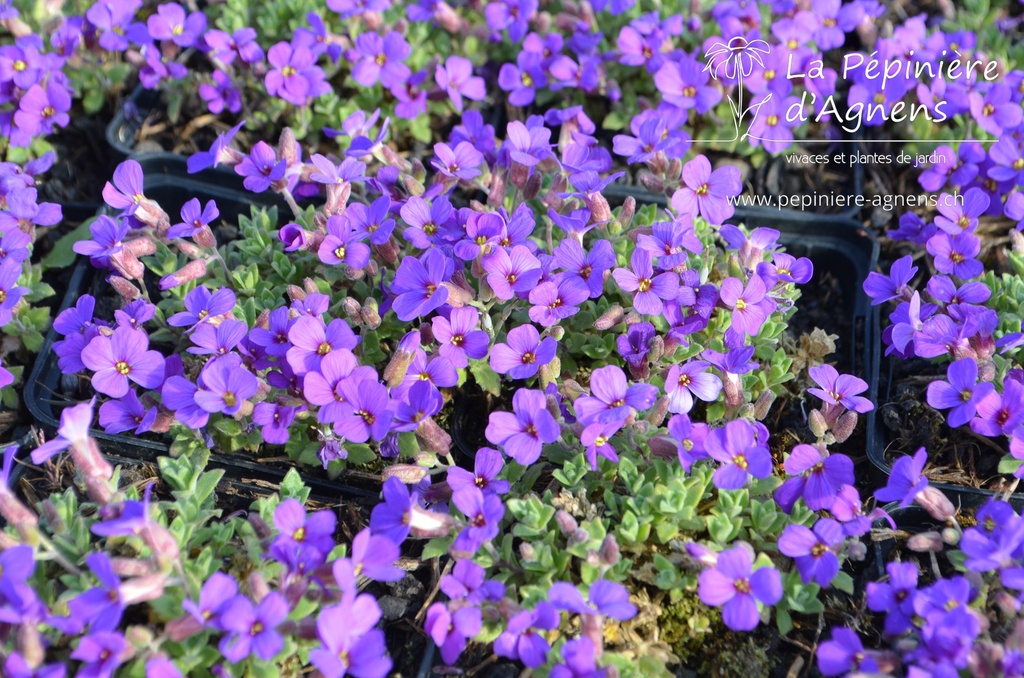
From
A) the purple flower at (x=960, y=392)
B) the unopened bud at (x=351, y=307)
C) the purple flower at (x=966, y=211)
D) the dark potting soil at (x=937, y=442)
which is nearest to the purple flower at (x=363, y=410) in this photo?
the unopened bud at (x=351, y=307)

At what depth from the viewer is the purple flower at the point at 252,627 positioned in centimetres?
185

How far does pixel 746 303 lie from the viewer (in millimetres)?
2473

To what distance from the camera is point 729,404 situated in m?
2.46

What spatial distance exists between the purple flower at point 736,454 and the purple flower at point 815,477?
0.28 ft

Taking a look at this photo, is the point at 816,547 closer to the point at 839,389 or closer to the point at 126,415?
the point at 839,389

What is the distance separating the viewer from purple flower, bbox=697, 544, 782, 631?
202 centimetres

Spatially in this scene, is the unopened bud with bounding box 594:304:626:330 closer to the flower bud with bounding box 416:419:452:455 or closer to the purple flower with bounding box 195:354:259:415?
the flower bud with bounding box 416:419:452:455

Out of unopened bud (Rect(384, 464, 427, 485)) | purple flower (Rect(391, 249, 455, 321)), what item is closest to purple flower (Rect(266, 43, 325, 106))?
purple flower (Rect(391, 249, 455, 321))

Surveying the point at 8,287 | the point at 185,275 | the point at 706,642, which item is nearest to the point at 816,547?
the point at 706,642

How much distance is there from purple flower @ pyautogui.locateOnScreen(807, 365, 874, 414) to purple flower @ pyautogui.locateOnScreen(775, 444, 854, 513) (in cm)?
20

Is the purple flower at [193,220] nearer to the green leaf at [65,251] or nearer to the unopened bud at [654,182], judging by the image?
the green leaf at [65,251]

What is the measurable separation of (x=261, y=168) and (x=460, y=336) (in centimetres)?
91

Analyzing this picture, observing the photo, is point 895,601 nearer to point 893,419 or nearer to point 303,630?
point 893,419

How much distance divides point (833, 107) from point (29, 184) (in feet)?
9.46
